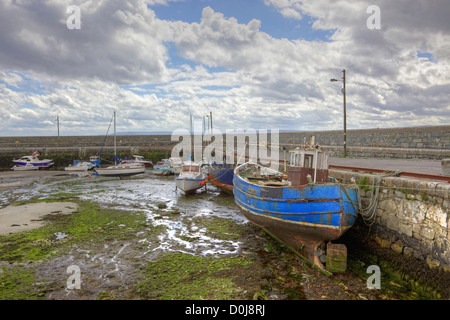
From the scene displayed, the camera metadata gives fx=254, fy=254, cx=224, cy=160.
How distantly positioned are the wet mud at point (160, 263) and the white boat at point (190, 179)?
14.5 ft

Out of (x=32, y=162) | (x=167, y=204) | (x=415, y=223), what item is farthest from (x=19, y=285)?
(x=32, y=162)

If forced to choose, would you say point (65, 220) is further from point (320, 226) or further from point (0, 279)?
point (320, 226)

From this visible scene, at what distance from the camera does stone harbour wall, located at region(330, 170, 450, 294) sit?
6.10m

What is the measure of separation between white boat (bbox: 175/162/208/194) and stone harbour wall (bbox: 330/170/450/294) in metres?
12.2

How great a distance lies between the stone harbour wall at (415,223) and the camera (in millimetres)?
6104

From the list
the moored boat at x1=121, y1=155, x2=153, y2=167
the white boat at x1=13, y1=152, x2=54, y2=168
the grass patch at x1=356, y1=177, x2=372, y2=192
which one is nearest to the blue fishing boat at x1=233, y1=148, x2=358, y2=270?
the grass patch at x1=356, y1=177, x2=372, y2=192

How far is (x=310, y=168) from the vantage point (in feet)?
29.0

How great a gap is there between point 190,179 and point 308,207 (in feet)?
39.4

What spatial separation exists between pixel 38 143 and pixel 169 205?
43912 millimetres

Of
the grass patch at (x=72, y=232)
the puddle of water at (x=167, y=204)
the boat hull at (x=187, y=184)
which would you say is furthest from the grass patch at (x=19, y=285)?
the boat hull at (x=187, y=184)

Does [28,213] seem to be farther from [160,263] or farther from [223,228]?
[223,228]

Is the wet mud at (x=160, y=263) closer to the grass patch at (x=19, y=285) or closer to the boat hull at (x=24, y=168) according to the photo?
the grass patch at (x=19, y=285)

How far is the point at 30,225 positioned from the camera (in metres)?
11.4
